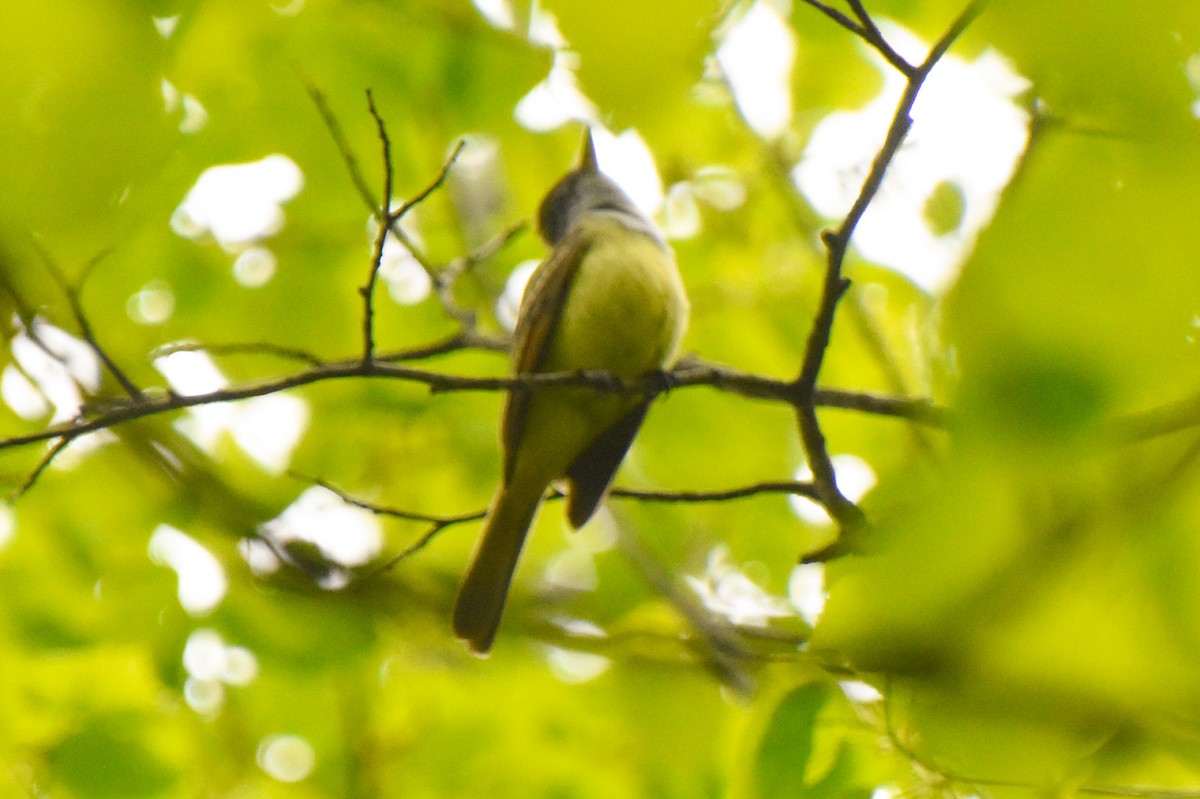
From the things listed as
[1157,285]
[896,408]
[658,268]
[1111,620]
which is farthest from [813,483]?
[1157,285]

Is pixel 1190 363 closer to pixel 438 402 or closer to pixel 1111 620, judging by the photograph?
pixel 1111 620

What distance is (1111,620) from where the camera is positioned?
0.80 meters

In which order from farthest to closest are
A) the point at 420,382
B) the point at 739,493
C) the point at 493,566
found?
the point at 493,566, the point at 739,493, the point at 420,382

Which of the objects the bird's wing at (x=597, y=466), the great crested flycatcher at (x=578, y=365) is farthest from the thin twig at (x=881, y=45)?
the bird's wing at (x=597, y=466)

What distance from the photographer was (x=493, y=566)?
12.2ft

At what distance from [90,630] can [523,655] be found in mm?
1423

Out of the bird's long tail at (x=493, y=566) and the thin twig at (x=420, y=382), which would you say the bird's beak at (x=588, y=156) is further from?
the thin twig at (x=420, y=382)

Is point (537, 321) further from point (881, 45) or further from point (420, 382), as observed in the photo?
point (881, 45)

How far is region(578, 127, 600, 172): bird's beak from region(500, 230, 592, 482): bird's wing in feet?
3.38

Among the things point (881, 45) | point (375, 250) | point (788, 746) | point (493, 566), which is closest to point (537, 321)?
point (493, 566)

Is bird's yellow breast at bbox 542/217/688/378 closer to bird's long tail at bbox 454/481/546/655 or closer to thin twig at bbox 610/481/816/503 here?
bird's long tail at bbox 454/481/546/655

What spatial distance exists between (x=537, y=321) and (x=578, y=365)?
21 centimetres

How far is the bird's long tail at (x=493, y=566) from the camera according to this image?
11.8 feet

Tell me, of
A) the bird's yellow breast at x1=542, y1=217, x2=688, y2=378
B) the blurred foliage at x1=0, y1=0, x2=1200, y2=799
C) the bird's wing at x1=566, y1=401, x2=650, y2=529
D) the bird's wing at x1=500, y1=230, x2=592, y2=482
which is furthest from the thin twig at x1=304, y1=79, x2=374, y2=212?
the bird's wing at x1=566, y1=401, x2=650, y2=529
